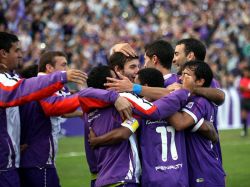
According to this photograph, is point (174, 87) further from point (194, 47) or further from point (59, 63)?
point (59, 63)

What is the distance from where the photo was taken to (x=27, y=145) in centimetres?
650

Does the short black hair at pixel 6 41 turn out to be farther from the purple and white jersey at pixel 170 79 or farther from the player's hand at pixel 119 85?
the purple and white jersey at pixel 170 79

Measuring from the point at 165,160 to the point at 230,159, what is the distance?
27.2ft

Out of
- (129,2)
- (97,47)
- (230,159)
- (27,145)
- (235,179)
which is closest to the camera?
(27,145)

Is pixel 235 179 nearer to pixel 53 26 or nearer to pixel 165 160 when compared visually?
pixel 165 160

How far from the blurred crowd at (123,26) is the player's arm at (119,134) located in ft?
40.6

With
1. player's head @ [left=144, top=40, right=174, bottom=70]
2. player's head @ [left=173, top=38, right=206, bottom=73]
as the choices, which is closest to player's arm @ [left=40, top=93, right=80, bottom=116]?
player's head @ [left=144, top=40, right=174, bottom=70]

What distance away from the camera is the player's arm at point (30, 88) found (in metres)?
5.41

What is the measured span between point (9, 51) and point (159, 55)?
1.55 metres

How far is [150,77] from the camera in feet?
19.2

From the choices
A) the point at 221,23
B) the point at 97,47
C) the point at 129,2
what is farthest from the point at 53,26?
the point at 221,23

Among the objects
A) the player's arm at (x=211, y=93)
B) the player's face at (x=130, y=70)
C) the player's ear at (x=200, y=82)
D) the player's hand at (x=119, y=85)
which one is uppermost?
the player's face at (x=130, y=70)

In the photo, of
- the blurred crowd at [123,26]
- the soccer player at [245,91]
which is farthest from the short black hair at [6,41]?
the soccer player at [245,91]

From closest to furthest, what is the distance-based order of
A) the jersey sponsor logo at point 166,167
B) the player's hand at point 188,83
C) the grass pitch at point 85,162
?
1. the jersey sponsor logo at point 166,167
2. the player's hand at point 188,83
3. the grass pitch at point 85,162
